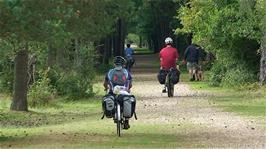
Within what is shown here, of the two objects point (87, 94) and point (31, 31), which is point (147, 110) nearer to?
point (87, 94)

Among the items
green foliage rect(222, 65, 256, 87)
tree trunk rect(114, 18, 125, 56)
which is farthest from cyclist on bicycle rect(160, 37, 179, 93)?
tree trunk rect(114, 18, 125, 56)

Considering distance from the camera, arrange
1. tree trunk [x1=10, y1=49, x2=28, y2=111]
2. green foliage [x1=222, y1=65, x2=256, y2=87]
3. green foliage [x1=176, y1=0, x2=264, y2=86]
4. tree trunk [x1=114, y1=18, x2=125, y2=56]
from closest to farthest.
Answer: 1. tree trunk [x1=10, y1=49, x2=28, y2=111]
2. green foliage [x1=176, y1=0, x2=264, y2=86]
3. green foliage [x1=222, y1=65, x2=256, y2=87]
4. tree trunk [x1=114, y1=18, x2=125, y2=56]

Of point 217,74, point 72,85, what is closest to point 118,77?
point 72,85

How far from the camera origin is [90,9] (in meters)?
17.5

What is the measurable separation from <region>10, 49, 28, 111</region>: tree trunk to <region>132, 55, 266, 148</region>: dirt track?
Answer: 3.49 m

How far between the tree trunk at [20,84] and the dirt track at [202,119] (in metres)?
3.49

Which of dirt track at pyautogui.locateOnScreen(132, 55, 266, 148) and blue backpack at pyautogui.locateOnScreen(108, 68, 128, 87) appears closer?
dirt track at pyautogui.locateOnScreen(132, 55, 266, 148)

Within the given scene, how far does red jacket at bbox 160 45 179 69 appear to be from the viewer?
24594 mm

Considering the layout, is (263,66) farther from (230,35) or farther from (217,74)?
(217,74)

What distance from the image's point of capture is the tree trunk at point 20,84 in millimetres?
21547

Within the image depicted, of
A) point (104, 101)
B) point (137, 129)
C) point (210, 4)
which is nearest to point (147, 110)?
point (137, 129)

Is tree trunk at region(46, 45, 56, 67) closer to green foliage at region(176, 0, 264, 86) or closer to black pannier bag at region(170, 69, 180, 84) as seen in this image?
black pannier bag at region(170, 69, 180, 84)

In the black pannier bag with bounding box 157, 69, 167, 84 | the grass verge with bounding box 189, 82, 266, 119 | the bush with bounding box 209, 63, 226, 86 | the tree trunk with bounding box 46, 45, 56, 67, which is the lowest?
the grass verge with bounding box 189, 82, 266, 119

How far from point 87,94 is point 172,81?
156 inches
